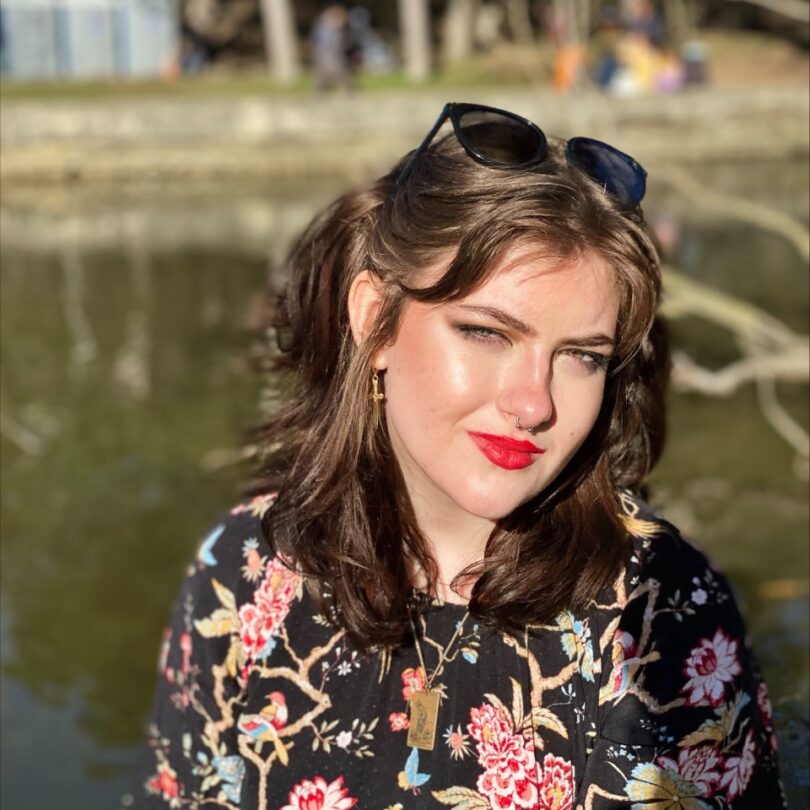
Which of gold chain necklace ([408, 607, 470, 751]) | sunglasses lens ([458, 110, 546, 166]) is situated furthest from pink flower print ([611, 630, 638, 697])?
sunglasses lens ([458, 110, 546, 166])

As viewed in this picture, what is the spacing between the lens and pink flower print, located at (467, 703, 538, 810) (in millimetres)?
1974

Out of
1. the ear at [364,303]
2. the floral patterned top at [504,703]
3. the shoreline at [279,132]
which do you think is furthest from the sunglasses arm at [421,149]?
the shoreline at [279,132]

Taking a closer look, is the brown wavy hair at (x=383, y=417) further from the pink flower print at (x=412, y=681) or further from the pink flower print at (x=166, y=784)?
the pink flower print at (x=166, y=784)

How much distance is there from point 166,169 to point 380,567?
638 inches

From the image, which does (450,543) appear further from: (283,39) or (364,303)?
(283,39)

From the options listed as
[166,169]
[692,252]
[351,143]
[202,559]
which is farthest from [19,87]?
[202,559]

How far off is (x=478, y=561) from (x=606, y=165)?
0.67 meters

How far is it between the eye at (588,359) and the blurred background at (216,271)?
115 cm

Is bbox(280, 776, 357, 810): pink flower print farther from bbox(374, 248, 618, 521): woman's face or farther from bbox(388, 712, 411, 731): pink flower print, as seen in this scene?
bbox(374, 248, 618, 521): woman's face

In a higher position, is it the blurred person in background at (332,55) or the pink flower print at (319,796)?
the pink flower print at (319,796)

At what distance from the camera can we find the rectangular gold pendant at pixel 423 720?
2021 millimetres

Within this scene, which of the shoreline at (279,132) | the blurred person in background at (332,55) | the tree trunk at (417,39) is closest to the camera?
the shoreline at (279,132)

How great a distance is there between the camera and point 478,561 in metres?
2.11

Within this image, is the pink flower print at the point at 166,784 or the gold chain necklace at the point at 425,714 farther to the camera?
the pink flower print at the point at 166,784
